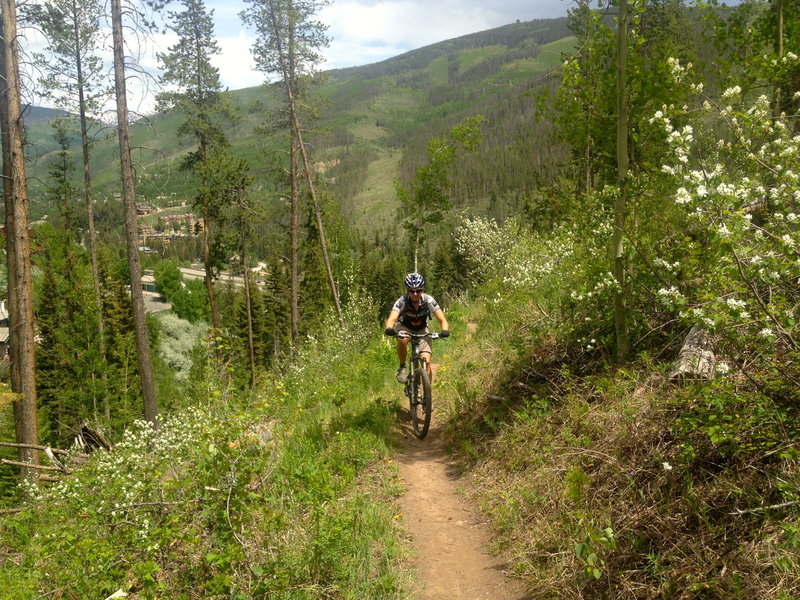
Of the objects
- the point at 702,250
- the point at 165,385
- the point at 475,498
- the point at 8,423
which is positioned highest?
the point at 702,250

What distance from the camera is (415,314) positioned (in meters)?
7.87

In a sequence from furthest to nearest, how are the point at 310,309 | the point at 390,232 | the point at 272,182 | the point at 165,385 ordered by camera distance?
the point at 390,232, the point at 310,309, the point at 165,385, the point at 272,182

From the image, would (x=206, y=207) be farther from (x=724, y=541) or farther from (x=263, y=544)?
(x=724, y=541)

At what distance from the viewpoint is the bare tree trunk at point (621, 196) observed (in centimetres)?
529

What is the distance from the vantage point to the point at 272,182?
2288 cm

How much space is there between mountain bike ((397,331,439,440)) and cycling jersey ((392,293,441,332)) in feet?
0.69

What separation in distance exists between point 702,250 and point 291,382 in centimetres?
856

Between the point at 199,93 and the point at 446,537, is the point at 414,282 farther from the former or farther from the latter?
the point at 199,93

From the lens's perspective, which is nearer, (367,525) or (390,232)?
(367,525)

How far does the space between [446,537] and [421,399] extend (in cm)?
275

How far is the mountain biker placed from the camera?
755cm

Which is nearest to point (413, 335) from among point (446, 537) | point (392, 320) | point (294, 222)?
point (392, 320)

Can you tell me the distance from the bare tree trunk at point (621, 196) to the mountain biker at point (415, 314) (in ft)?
8.21

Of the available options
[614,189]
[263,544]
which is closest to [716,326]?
[614,189]
